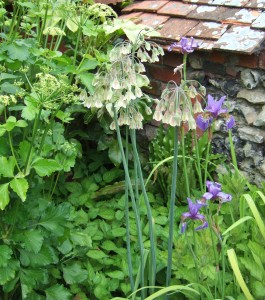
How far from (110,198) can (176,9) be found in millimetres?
1212

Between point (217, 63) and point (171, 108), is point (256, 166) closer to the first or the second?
point (217, 63)

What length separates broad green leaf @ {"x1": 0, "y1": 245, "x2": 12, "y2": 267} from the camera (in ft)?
6.50

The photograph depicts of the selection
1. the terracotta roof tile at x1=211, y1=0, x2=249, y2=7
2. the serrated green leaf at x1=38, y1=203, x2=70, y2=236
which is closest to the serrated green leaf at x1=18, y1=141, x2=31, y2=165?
the serrated green leaf at x1=38, y1=203, x2=70, y2=236

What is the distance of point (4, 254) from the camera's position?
1.99 meters

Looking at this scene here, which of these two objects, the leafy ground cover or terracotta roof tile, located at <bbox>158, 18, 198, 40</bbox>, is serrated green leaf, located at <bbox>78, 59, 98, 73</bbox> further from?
terracotta roof tile, located at <bbox>158, 18, 198, 40</bbox>

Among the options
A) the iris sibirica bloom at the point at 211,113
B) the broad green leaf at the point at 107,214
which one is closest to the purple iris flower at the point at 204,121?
the iris sibirica bloom at the point at 211,113

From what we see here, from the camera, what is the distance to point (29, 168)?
1931mm

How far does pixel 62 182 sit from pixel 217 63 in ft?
3.63

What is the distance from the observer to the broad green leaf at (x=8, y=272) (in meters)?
2.03

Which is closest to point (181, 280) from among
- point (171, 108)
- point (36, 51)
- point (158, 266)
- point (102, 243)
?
point (158, 266)

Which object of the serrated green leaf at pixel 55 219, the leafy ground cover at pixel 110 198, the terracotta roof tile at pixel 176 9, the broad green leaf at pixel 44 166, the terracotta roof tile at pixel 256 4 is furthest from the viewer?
the terracotta roof tile at pixel 176 9

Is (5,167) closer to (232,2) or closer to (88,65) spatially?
(88,65)

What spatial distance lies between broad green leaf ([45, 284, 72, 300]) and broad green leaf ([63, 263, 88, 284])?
89 mm

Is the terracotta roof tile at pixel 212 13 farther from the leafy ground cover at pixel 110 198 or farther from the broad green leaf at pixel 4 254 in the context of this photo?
the broad green leaf at pixel 4 254
